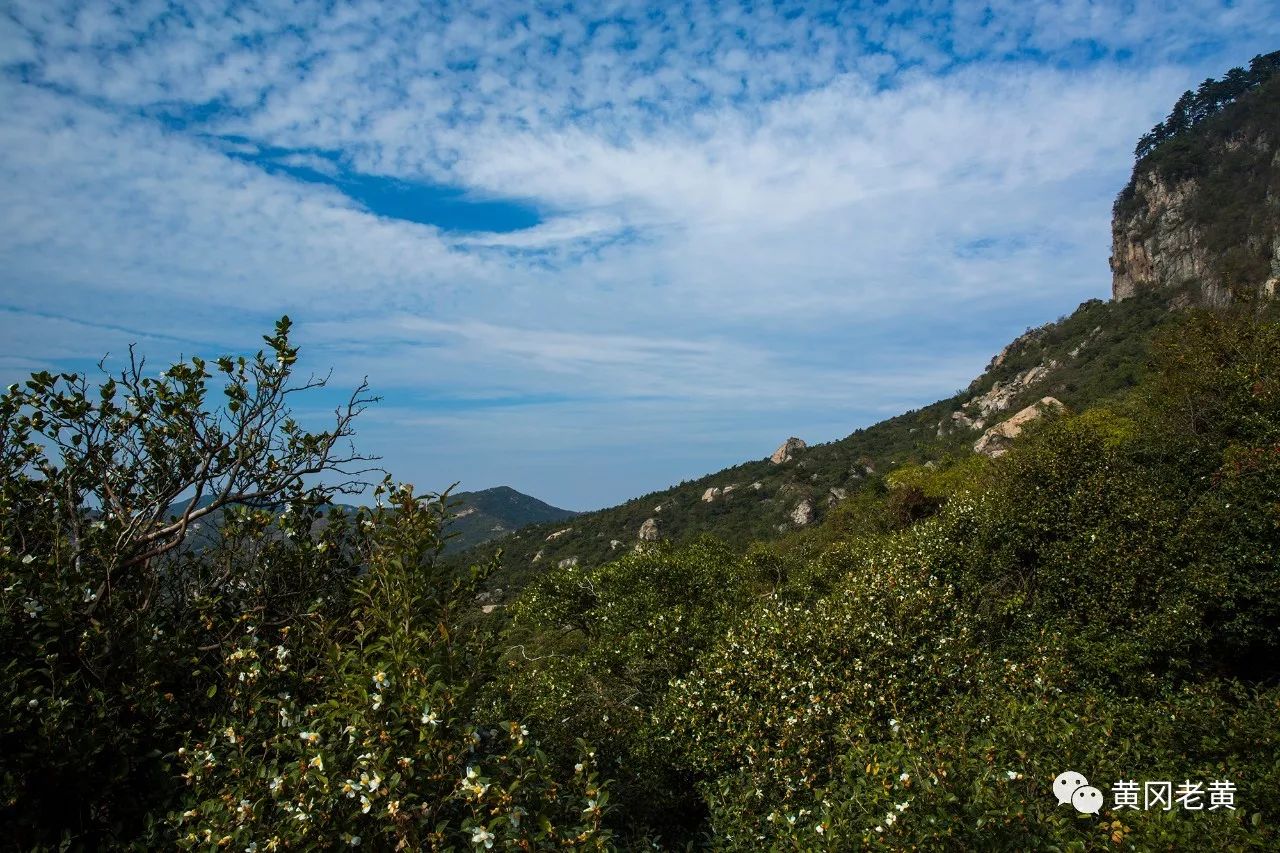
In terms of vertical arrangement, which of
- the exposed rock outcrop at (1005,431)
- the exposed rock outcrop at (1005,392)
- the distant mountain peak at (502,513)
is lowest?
the distant mountain peak at (502,513)

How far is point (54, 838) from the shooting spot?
4582 millimetres

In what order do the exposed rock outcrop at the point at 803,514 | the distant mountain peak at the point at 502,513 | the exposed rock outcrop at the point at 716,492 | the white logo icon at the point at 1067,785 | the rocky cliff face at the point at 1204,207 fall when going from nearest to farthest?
the white logo icon at the point at 1067,785 < the exposed rock outcrop at the point at 803,514 < the rocky cliff face at the point at 1204,207 < the exposed rock outcrop at the point at 716,492 < the distant mountain peak at the point at 502,513

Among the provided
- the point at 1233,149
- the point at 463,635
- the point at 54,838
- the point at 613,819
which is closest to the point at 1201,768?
the point at 613,819

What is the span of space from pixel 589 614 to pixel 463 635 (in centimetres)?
1333

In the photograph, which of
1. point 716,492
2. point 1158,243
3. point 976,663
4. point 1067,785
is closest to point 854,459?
point 716,492

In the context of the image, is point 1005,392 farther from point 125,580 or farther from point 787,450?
point 125,580

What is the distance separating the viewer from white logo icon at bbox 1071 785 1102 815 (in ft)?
18.9

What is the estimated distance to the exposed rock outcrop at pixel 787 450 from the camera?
90250mm

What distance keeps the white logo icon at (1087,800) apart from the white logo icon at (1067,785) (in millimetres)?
22

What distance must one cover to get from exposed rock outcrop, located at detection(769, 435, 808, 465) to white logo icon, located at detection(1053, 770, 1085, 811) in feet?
275

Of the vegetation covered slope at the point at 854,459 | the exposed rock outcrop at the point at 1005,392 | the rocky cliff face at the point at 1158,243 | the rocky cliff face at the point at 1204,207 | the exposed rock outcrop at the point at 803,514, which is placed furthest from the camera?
the rocky cliff face at the point at 1158,243

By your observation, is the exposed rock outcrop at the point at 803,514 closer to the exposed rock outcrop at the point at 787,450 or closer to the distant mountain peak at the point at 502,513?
the exposed rock outcrop at the point at 787,450

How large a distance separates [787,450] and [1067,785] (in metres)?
87.5

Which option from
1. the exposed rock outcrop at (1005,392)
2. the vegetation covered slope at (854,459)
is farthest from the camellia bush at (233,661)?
the exposed rock outcrop at (1005,392)
